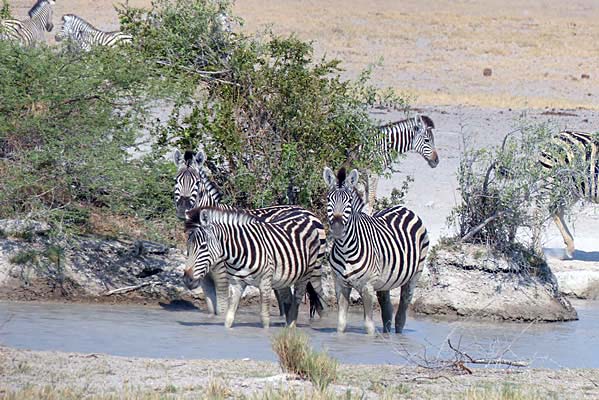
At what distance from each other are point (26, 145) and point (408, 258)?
403 centimetres

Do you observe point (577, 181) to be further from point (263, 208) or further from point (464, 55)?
point (464, 55)

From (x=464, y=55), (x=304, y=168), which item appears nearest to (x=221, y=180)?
(x=304, y=168)

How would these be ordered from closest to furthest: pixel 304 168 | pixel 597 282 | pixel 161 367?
pixel 161 367, pixel 304 168, pixel 597 282

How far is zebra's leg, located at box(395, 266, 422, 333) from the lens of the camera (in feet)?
36.6

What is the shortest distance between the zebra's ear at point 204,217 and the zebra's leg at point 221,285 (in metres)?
0.43

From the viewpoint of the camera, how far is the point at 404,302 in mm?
11188

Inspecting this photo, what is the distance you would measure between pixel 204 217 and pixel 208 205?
3.20ft

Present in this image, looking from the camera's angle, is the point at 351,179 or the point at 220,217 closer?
the point at 351,179

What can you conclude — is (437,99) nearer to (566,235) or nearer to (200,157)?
(566,235)

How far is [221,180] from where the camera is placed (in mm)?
12922

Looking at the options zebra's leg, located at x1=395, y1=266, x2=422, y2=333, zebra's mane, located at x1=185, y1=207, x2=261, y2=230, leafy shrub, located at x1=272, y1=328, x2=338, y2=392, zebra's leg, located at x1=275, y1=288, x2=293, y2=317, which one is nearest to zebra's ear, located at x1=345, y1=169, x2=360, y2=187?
zebra's mane, located at x1=185, y1=207, x2=261, y2=230

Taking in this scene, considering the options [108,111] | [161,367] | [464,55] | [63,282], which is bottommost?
[161,367]

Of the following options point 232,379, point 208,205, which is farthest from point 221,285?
point 232,379

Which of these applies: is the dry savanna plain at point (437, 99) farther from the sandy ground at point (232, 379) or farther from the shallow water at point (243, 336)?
the shallow water at point (243, 336)
